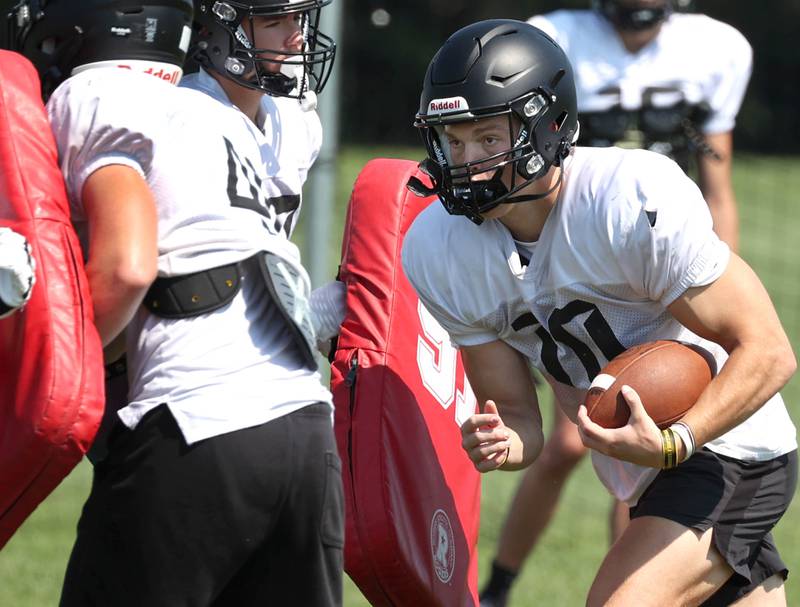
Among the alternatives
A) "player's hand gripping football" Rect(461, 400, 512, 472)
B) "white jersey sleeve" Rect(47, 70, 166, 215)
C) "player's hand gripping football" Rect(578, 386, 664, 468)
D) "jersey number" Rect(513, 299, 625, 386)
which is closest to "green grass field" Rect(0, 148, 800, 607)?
"jersey number" Rect(513, 299, 625, 386)

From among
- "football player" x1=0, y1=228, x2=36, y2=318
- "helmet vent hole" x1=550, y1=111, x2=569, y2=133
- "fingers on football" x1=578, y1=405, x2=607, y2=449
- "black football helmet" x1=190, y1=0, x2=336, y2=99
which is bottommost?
"fingers on football" x1=578, y1=405, x2=607, y2=449

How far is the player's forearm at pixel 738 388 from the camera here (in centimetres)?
285

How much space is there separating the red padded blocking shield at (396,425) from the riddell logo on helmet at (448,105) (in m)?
0.74

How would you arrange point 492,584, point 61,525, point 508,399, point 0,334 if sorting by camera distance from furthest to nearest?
point 61,525 < point 492,584 < point 508,399 < point 0,334

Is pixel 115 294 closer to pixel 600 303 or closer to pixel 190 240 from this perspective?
pixel 190 240

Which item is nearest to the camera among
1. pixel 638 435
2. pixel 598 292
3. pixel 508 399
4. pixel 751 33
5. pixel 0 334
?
pixel 0 334

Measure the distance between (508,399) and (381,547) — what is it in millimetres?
463

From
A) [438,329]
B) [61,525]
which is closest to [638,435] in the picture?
[438,329]

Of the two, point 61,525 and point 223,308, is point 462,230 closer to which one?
point 223,308

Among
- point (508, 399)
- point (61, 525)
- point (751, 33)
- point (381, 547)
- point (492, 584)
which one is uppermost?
point (508, 399)

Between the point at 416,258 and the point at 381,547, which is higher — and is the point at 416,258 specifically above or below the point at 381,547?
above

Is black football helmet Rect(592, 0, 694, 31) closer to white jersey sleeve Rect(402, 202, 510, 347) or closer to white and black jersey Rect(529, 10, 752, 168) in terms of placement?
white and black jersey Rect(529, 10, 752, 168)

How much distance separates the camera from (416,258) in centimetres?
323

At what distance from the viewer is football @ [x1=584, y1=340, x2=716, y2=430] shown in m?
2.84
